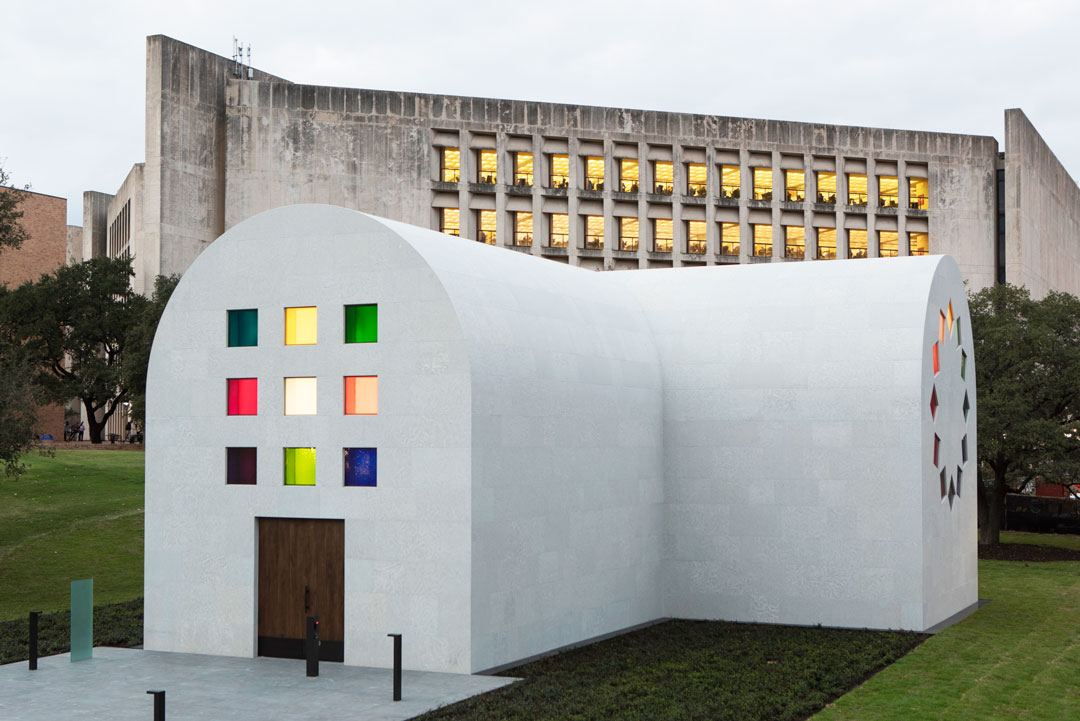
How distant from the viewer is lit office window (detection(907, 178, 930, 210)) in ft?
245

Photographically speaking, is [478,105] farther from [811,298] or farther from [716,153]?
[811,298]

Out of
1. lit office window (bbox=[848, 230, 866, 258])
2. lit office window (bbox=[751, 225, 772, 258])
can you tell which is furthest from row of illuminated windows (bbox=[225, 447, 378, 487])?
lit office window (bbox=[848, 230, 866, 258])

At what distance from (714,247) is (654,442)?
5109 centimetres

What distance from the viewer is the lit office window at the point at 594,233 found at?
231 ft

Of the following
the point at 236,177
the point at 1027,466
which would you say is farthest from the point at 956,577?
the point at 236,177

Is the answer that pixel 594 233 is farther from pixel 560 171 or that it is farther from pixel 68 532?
pixel 68 532

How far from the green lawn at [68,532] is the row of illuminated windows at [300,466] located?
8.50m

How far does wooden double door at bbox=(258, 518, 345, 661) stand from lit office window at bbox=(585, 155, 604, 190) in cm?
5340

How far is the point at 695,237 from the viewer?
239ft

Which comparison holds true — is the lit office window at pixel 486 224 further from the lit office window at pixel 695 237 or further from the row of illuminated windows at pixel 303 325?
the row of illuminated windows at pixel 303 325

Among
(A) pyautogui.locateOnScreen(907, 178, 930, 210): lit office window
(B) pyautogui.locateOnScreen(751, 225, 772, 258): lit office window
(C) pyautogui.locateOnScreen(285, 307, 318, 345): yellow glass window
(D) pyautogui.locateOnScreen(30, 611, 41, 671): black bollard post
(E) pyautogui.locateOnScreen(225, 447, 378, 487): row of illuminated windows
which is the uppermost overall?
(A) pyautogui.locateOnScreen(907, 178, 930, 210): lit office window

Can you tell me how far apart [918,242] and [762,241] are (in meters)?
10.5

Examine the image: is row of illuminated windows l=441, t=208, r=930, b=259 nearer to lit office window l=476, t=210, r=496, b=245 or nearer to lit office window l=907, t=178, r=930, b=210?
lit office window l=476, t=210, r=496, b=245

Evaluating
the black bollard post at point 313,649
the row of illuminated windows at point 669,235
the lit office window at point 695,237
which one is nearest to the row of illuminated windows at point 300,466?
the black bollard post at point 313,649
